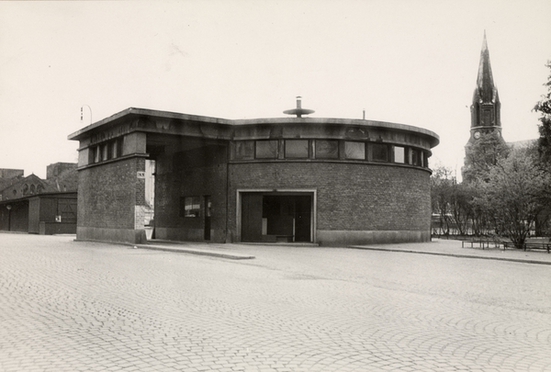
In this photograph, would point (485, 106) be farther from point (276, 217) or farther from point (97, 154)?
point (97, 154)

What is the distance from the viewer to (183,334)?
23.3ft

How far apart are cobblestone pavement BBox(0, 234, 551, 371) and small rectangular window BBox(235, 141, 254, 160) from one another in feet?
43.5

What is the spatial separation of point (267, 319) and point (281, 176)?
63.3 feet

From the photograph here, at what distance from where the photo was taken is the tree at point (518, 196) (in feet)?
83.6

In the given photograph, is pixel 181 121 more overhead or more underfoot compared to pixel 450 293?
more overhead

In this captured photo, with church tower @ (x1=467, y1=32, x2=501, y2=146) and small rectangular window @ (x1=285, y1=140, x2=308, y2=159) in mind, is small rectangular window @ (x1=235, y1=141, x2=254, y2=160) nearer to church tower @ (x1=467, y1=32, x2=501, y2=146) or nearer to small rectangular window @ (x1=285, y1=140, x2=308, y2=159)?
small rectangular window @ (x1=285, y1=140, x2=308, y2=159)

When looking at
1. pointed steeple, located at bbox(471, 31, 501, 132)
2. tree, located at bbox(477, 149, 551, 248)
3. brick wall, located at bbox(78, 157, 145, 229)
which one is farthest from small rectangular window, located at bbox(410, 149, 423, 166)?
pointed steeple, located at bbox(471, 31, 501, 132)

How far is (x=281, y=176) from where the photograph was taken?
2733cm

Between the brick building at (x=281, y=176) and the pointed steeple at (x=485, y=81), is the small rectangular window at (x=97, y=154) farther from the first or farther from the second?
the pointed steeple at (x=485, y=81)

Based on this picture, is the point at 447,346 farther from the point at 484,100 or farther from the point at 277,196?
the point at 484,100

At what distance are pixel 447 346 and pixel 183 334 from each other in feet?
10.5

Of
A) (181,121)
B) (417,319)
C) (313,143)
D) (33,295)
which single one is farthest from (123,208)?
(417,319)

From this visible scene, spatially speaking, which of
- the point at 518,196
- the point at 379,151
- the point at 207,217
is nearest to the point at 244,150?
the point at 207,217

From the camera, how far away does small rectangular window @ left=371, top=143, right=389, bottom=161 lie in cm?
2833
